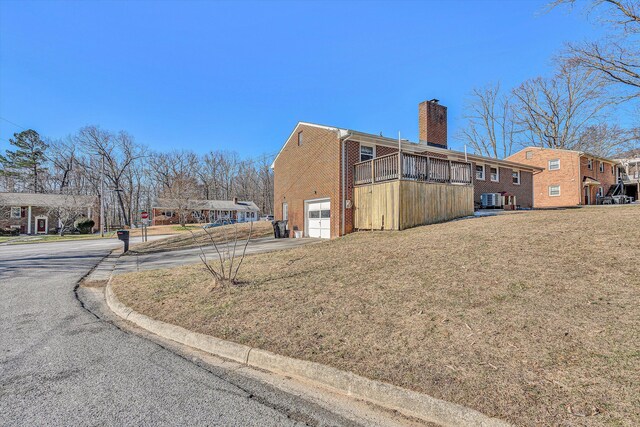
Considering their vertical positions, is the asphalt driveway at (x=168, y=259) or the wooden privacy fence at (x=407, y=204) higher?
the wooden privacy fence at (x=407, y=204)

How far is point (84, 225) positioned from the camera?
121 ft

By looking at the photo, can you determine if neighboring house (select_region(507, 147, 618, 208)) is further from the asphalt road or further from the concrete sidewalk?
the asphalt road

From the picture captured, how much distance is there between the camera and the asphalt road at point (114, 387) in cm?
260

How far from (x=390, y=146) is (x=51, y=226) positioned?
43.3 m

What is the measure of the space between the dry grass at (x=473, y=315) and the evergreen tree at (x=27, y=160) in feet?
181

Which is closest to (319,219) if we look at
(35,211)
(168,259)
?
(168,259)

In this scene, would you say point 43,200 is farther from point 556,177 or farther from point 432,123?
point 556,177

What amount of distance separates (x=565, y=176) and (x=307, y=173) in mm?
22628

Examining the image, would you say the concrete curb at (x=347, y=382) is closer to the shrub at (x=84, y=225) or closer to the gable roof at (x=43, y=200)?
the gable roof at (x=43, y=200)

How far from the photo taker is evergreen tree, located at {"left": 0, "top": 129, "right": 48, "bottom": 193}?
46.5m

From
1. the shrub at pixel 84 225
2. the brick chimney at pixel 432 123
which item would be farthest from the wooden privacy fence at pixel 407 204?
the shrub at pixel 84 225

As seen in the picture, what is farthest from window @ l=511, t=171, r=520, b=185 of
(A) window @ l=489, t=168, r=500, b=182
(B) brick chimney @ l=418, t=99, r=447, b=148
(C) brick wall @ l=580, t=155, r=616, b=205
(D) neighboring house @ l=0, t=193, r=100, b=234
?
(D) neighboring house @ l=0, t=193, r=100, b=234

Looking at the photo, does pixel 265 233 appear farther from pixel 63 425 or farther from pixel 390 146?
pixel 63 425

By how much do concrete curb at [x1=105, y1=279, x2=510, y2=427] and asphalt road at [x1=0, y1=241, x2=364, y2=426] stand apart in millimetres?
314
